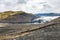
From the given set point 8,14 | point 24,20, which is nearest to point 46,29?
point 24,20

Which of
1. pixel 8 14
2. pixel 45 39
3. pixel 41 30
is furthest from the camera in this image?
pixel 8 14

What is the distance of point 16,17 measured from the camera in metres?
24.1

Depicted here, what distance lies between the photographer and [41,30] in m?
13.9

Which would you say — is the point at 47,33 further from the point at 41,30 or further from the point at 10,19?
the point at 10,19

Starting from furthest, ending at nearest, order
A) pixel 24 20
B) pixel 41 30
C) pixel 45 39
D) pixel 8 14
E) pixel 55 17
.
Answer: pixel 8 14 → pixel 24 20 → pixel 55 17 → pixel 41 30 → pixel 45 39

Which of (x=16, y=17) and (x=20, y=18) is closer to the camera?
(x=20, y=18)

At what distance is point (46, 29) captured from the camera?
14.1 meters

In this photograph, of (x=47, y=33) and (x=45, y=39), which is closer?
(x=45, y=39)

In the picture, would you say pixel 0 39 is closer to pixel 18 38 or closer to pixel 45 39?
pixel 18 38

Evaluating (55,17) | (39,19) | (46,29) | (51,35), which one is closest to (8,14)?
(39,19)

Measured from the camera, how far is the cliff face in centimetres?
2269

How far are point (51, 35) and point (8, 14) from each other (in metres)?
13.4

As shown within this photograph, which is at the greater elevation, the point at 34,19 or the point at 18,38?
the point at 18,38

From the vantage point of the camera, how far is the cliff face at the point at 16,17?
22688 mm
